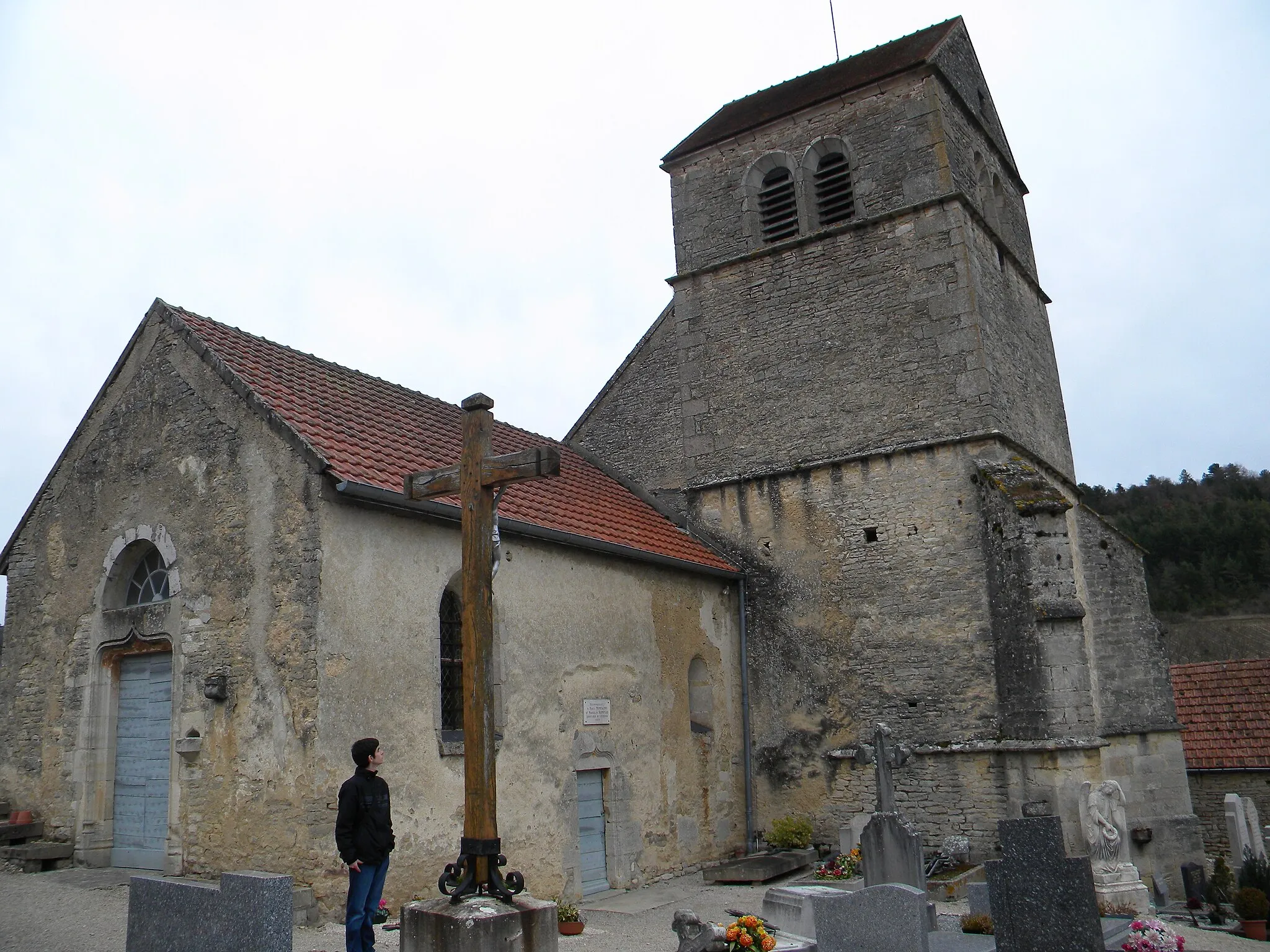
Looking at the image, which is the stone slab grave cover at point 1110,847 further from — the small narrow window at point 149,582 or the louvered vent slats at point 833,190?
the small narrow window at point 149,582

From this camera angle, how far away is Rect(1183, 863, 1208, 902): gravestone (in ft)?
41.0

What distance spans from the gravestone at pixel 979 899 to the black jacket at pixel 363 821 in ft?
18.6

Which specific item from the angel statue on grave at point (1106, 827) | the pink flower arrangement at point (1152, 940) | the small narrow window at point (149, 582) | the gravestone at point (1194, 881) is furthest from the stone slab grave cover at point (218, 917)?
the gravestone at point (1194, 881)

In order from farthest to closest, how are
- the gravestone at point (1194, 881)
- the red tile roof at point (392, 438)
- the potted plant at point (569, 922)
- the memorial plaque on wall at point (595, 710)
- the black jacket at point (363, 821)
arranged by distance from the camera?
the gravestone at point (1194, 881)
the memorial plaque on wall at point (595, 710)
the red tile roof at point (392, 438)
the potted plant at point (569, 922)
the black jacket at point (363, 821)

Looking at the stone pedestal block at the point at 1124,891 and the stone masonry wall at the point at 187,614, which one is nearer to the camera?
the stone masonry wall at the point at 187,614

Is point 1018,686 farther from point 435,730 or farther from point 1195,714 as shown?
point 1195,714

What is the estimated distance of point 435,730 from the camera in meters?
9.87

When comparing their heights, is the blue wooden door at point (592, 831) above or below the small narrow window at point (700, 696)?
below

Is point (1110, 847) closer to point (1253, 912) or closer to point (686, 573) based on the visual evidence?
point (1253, 912)

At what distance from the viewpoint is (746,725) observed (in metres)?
14.5

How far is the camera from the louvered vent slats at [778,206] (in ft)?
53.4

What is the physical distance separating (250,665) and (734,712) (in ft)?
24.0

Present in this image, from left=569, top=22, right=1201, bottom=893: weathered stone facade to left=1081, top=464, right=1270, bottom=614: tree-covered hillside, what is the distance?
38.8 m

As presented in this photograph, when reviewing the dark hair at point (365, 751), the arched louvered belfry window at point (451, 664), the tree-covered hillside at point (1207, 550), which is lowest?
the dark hair at point (365, 751)
